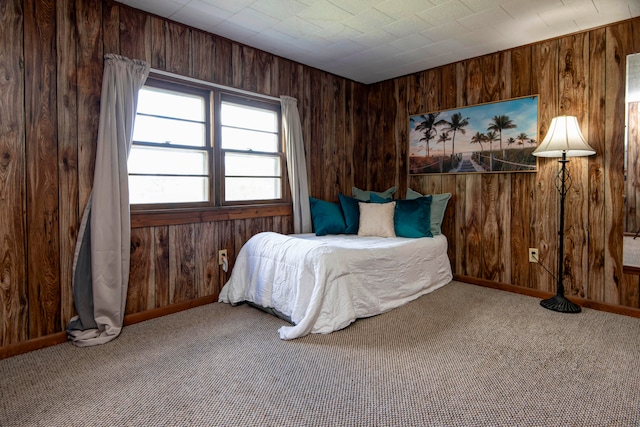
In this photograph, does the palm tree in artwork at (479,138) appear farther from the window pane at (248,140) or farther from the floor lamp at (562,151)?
the window pane at (248,140)

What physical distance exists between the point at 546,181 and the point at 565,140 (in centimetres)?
52

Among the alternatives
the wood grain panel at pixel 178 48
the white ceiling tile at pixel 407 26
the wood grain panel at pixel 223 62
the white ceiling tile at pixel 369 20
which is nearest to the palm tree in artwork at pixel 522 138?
the white ceiling tile at pixel 407 26

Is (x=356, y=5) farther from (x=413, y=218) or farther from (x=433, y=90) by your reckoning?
(x=413, y=218)

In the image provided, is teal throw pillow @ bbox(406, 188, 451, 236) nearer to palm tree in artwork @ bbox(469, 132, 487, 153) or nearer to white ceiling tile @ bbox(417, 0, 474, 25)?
palm tree in artwork @ bbox(469, 132, 487, 153)

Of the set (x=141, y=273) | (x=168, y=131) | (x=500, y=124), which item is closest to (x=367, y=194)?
(x=500, y=124)

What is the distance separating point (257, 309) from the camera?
3.05m

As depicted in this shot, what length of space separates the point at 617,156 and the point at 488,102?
1182 mm

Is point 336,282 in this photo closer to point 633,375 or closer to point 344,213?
point 344,213

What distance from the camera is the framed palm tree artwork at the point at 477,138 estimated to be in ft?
11.1

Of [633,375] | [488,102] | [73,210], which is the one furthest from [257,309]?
[488,102]

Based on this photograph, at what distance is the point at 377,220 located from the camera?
12.1 feet

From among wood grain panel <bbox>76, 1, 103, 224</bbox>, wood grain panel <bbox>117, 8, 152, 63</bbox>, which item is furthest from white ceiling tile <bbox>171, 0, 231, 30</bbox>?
wood grain panel <bbox>76, 1, 103, 224</bbox>

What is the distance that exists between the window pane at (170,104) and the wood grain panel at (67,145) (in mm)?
469

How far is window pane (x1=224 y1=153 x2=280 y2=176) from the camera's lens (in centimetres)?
333
